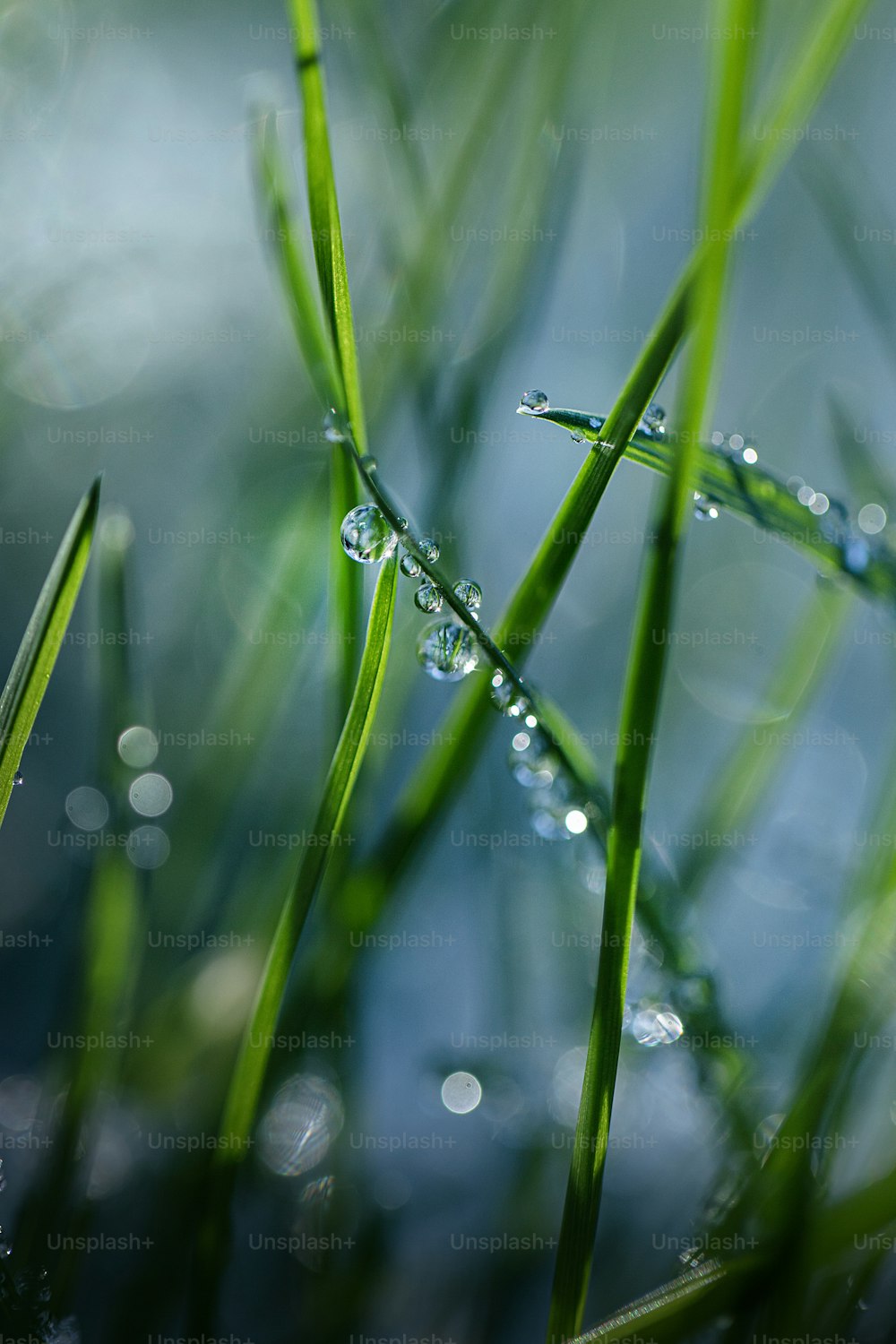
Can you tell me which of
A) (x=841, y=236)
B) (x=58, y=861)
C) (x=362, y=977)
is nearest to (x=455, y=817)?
(x=362, y=977)

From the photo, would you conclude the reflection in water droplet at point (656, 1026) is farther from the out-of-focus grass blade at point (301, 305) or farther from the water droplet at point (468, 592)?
the out-of-focus grass blade at point (301, 305)

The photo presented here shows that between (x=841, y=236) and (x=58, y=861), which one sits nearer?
(x=841, y=236)

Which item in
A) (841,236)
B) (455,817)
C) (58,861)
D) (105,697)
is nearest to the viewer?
(105,697)

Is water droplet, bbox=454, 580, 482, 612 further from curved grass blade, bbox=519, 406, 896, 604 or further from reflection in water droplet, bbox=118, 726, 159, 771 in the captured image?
reflection in water droplet, bbox=118, 726, 159, 771

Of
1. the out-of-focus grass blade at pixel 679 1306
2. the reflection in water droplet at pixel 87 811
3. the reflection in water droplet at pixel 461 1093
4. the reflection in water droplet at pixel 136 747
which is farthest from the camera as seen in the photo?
the reflection in water droplet at pixel 87 811

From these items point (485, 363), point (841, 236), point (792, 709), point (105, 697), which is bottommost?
point (105, 697)

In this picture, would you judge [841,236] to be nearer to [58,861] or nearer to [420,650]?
[420,650]

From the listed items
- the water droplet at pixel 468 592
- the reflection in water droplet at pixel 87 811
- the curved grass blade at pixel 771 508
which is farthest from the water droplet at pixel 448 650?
the reflection in water droplet at pixel 87 811
